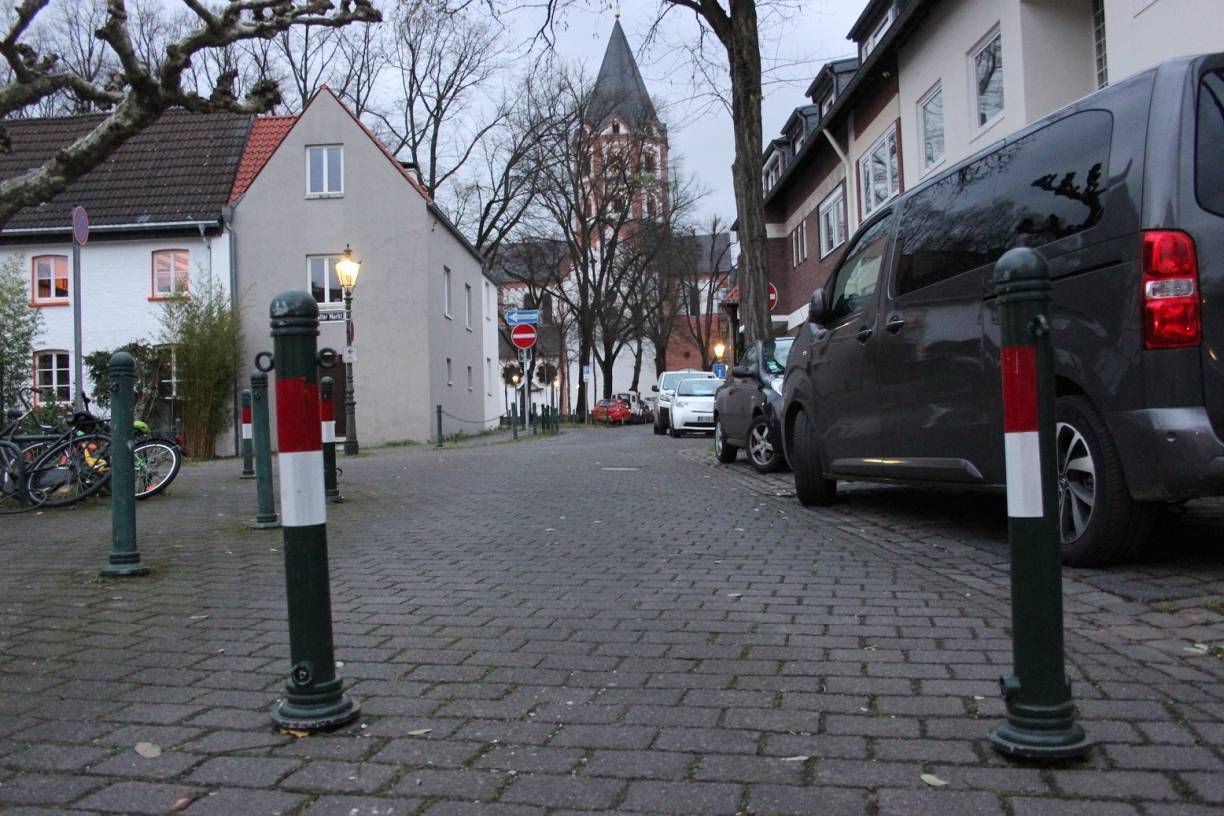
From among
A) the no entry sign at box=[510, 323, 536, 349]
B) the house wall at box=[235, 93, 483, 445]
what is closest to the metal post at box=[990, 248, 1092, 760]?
the no entry sign at box=[510, 323, 536, 349]

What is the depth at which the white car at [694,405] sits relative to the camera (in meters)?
24.2

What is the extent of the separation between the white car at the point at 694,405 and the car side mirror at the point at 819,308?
1620 centimetres

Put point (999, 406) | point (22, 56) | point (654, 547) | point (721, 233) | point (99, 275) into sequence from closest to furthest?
1. point (999, 406)
2. point (654, 547)
3. point (22, 56)
4. point (99, 275)
5. point (721, 233)

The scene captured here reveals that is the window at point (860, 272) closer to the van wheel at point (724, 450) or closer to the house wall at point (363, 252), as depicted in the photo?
the van wheel at point (724, 450)

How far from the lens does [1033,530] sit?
2715mm

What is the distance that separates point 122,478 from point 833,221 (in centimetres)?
2371

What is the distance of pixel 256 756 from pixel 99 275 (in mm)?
28052

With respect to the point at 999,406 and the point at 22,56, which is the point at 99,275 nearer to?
the point at 22,56

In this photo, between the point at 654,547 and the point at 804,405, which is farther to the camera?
the point at 804,405

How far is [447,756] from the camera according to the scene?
2857mm

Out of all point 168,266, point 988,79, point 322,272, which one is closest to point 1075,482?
point 988,79

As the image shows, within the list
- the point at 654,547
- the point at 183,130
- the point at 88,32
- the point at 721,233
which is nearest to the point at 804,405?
the point at 654,547

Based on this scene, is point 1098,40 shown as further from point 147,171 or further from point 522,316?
point 147,171

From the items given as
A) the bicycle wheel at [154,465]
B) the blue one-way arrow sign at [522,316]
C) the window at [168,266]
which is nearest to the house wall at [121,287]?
the window at [168,266]
